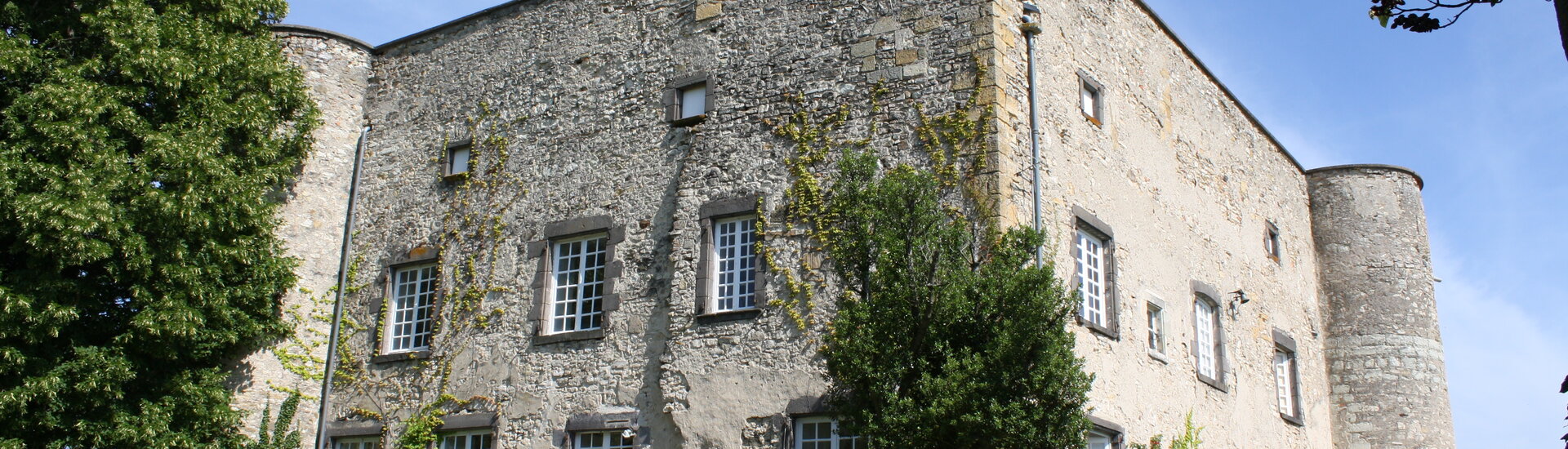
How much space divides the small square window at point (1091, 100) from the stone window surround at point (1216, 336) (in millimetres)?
2764

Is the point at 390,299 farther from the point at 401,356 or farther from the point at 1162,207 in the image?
the point at 1162,207

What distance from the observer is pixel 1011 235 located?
1202 centimetres

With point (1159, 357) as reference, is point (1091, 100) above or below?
above

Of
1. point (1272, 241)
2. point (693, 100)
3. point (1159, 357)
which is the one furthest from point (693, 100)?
point (1272, 241)

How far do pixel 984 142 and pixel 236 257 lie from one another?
8.60 metres

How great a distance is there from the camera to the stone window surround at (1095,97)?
1534cm

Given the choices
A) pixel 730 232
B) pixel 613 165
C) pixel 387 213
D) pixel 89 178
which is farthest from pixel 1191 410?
pixel 89 178

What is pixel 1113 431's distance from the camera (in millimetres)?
13852

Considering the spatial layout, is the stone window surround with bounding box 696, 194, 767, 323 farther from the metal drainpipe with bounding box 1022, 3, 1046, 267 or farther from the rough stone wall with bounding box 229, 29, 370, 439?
the rough stone wall with bounding box 229, 29, 370, 439

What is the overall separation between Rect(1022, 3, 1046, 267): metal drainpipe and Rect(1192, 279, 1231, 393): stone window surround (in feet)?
13.1

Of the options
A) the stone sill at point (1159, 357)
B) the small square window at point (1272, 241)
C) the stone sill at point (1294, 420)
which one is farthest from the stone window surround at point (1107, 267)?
the small square window at point (1272, 241)

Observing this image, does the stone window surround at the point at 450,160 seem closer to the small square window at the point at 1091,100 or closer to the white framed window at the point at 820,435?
the white framed window at the point at 820,435

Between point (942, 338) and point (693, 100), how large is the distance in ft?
17.6

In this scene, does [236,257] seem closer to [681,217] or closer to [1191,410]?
[681,217]
